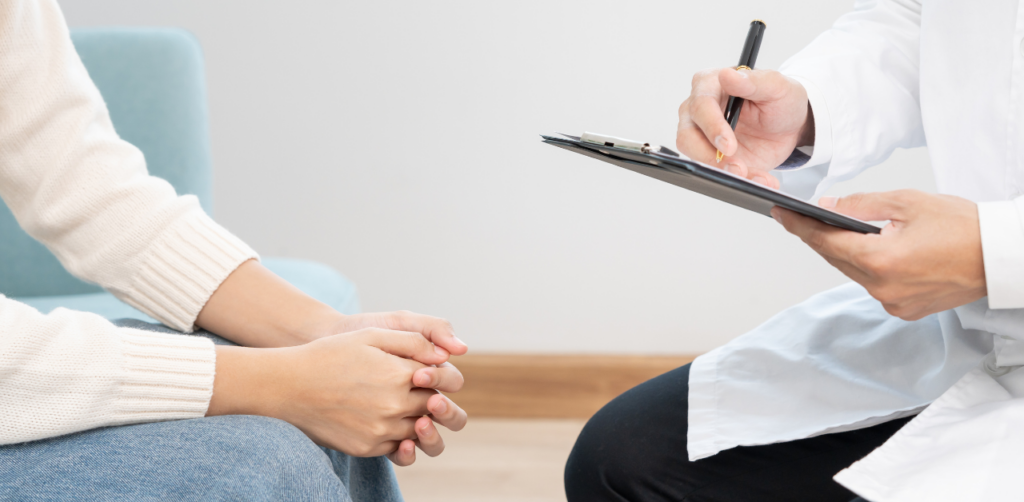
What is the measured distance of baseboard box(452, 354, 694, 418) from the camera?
1.67 metres

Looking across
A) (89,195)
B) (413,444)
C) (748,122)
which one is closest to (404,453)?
(413,444)

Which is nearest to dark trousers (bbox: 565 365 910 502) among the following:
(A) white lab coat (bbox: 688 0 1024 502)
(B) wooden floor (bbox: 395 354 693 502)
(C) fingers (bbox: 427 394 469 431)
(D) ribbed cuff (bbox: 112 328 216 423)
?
(A) white lab coat (bbox: 688 0 1024 502)

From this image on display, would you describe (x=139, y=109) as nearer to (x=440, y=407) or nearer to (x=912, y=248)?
(x=440, y=407)

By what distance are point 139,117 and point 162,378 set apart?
848mm

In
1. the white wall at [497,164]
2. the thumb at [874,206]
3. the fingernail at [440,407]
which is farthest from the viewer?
the white wall at [497,164]

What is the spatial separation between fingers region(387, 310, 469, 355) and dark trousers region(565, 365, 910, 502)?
211mm

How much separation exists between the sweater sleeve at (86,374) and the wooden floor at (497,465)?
35.6 inches

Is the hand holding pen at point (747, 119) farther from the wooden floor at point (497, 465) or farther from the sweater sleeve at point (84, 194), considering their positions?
the wooden floor at point (497, 465)

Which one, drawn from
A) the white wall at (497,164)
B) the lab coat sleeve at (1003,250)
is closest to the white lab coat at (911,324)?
the lab coat sleeve at (1003,250)

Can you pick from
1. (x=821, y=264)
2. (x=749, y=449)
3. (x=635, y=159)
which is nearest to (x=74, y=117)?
(x=635, y=159)

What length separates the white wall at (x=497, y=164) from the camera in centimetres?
150

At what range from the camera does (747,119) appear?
2.48ft

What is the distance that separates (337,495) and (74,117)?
46cm

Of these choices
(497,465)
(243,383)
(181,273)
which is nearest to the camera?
(243,383)
